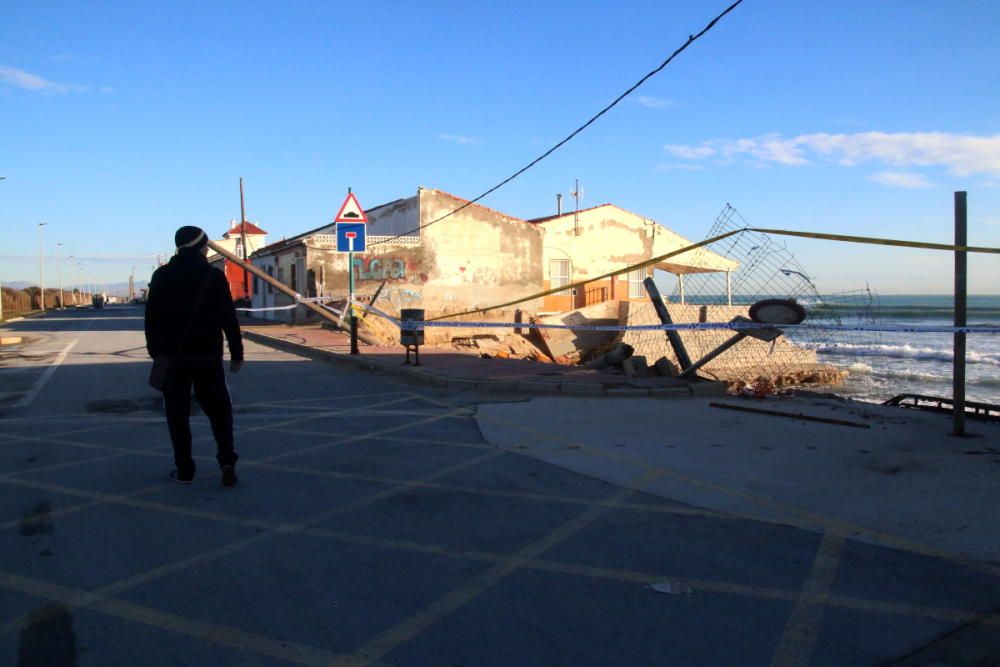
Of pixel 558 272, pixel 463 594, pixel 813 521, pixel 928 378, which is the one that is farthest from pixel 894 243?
pixel 558 272

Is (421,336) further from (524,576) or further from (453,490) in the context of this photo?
(524,576)

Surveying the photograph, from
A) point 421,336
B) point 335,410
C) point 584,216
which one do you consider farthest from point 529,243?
point 335,410

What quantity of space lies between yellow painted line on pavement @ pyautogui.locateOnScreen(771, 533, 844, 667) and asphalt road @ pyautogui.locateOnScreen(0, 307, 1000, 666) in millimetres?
11

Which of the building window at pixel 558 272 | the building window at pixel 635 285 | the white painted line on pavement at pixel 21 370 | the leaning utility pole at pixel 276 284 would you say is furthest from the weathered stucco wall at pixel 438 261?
the white painted line on pavement at pixel 21 370

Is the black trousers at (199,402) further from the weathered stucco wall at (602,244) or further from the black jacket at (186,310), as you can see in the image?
the weathered stucco wall at (602,244)

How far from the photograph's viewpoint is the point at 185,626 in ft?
10.8

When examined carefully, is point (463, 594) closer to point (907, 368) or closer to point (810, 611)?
point (810, 611)

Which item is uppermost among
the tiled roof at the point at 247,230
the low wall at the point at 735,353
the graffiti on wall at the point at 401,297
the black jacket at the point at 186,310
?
the tiled roof at the point at 247,230

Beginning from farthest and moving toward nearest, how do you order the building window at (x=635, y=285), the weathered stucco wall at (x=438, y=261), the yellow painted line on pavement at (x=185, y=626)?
the building window at (x=635, y=285), the weathered stucco wall at (x=438, y=261), the yellow painted line on pavement at (x=185, y=626)

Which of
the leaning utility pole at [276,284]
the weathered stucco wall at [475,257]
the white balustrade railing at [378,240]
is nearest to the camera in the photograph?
the leaning utility pole at [276,284]

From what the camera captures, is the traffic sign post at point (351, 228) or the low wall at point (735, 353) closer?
the traffic sign post at point (351, 228)

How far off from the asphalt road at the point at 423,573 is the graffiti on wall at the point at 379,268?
2153 cm

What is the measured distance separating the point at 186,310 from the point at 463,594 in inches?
122

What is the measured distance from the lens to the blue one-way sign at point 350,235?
1510 cm
